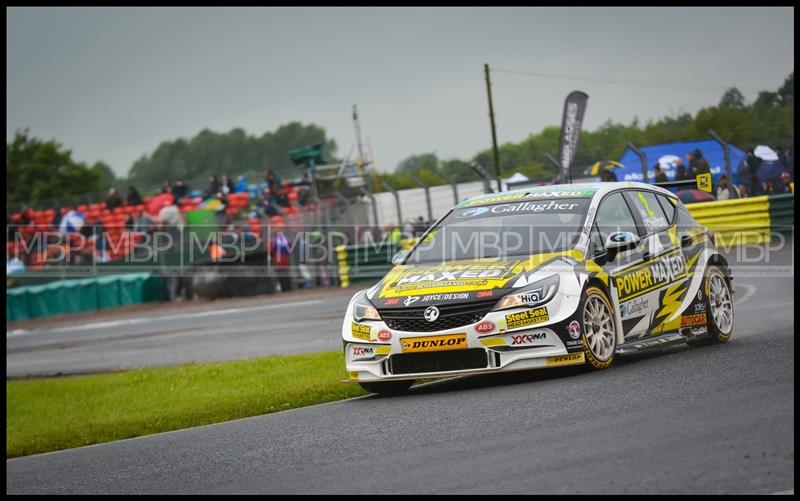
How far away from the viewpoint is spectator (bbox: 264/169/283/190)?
3619 cm

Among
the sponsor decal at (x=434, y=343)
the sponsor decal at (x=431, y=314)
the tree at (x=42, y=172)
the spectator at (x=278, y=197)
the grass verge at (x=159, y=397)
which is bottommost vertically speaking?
the grass verge at (x=159, y=397)

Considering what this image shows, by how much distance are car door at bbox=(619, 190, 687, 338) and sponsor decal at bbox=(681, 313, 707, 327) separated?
0.52 ft

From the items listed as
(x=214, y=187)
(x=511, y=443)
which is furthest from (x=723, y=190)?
(x=511, y=443)

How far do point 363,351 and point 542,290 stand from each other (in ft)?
4.81

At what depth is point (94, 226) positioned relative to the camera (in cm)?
3322

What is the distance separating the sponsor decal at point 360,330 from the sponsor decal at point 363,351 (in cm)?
8

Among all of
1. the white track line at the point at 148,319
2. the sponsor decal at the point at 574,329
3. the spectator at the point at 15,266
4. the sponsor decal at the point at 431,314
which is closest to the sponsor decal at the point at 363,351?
the sponsor decal at the point at 431,314

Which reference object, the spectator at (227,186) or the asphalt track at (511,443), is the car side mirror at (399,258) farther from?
the spectator at (227,186)

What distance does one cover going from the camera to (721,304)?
1043 centimetres

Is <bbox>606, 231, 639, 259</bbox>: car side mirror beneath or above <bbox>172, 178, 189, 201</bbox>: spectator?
beneath

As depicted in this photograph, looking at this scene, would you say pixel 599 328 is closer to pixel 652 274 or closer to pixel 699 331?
pixel 652 274

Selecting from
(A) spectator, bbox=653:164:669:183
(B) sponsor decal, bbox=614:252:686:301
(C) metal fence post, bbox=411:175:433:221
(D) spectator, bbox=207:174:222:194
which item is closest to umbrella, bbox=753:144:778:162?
(A) spectator, bbox=653:164:669:183

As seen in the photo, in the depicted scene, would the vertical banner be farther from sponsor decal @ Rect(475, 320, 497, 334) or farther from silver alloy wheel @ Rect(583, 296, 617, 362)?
sponsor decal @ Rect(475, 320, 497, 334)

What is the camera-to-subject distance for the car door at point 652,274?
935cm
